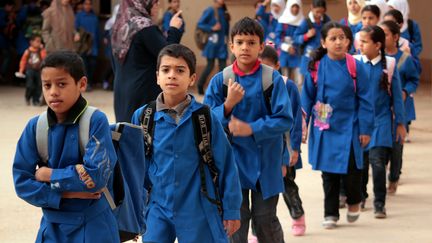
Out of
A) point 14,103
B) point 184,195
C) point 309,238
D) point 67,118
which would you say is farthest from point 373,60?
point 14,103

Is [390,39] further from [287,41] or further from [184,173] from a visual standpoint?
[287,41]

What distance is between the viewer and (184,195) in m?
4.91

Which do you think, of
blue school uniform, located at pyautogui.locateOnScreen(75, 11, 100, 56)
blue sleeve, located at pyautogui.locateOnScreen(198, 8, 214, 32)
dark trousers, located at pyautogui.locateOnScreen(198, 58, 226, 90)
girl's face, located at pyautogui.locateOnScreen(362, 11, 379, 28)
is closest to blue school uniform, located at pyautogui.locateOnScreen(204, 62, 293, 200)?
girl's face, located at pyautogui.locateOnScreen(362, 11, 379, 28)

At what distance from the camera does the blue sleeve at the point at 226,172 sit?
479cm

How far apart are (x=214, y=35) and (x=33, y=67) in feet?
11.9

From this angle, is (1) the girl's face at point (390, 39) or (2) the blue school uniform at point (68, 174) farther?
(1) the girl's face at point (390, 39)

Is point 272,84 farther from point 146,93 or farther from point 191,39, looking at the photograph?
point 191,39

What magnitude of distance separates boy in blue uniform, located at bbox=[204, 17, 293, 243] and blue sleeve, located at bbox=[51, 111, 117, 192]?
1.40 meters

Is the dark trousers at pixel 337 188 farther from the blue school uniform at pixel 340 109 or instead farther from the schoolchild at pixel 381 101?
the schoolchild at pixel 381 101

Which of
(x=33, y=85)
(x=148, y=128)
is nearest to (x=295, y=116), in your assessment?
(x=148, y=128)

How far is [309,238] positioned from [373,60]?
171 centimetres

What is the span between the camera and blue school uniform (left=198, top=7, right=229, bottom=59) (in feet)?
59.4

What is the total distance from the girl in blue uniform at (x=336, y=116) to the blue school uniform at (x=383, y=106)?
0.72 meters

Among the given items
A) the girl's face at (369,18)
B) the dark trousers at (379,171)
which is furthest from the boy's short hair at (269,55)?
the girl's face at (369,18)
